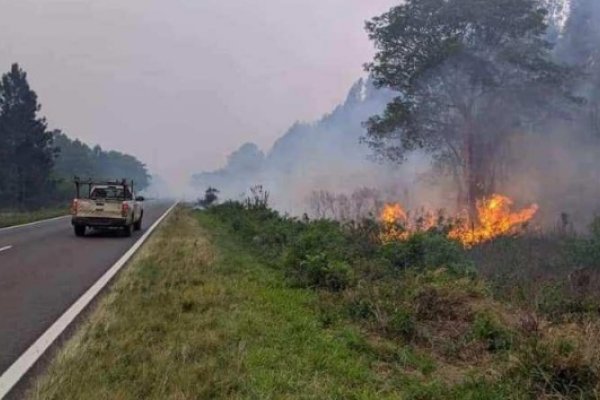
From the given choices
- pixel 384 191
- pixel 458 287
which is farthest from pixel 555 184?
pixel 458 287

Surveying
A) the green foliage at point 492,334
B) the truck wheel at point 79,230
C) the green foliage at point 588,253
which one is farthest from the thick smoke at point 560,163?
the green foliage at point 492,334

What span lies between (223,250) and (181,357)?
8.78 m

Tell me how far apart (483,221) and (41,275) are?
1974 centimetres

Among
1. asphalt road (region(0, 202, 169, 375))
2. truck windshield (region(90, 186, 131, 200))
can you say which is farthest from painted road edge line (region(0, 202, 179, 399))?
truck windshield (region(90, 186, 131, 200))

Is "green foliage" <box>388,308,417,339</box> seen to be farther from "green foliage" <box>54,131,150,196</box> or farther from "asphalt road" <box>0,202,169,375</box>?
"green foliage" <box>54,131,150,196</box>

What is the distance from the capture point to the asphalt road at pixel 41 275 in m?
6.50

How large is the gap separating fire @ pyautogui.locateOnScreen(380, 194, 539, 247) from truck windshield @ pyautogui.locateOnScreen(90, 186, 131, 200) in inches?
393

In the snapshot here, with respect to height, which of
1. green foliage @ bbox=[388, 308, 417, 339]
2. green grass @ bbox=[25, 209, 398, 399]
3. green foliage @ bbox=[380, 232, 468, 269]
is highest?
green foliage @ bbox=[380, 232, 468, 269]

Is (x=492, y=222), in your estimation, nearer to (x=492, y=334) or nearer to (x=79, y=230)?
(x=79, y=230)

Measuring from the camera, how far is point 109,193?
20.3 m

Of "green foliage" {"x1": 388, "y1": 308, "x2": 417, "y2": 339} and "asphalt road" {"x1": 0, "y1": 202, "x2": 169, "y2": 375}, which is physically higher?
"green foliage" {"x1": 388, "y1": 308, "x2": 417, "y2": 339}

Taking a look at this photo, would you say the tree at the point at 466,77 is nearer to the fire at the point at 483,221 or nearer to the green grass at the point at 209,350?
the fire at the point at 483,221

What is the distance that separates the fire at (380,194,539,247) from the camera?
2117 centimetres

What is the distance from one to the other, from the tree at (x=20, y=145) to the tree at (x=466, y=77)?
37738 millimetres
